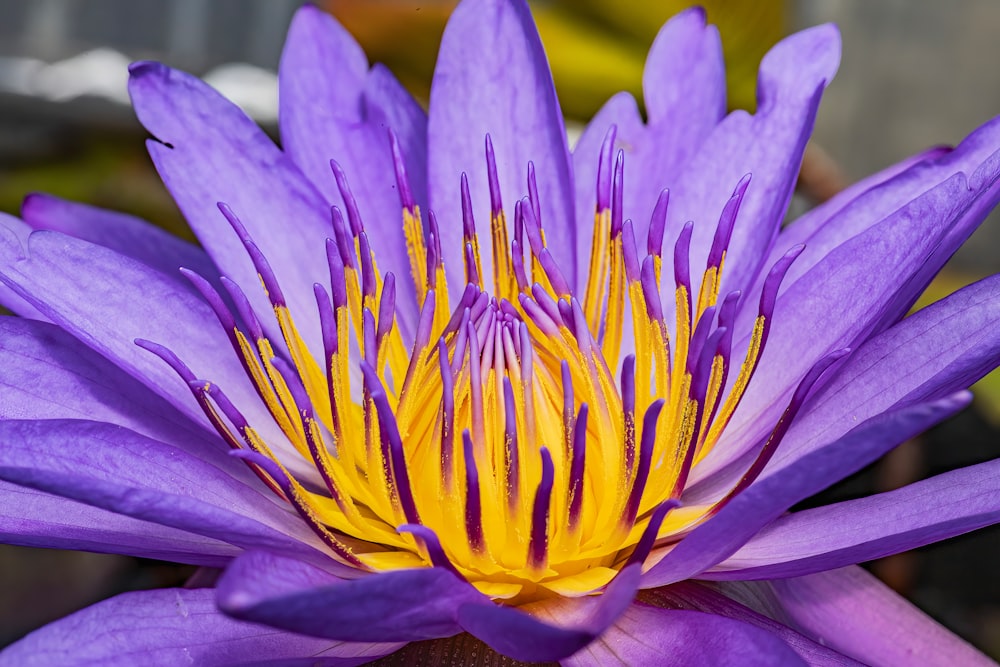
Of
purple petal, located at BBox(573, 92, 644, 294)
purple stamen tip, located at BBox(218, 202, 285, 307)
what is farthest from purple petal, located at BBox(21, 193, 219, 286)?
purple petal, located at BBox(573, 92, 644, 294)

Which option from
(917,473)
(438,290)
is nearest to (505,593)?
(438,290)

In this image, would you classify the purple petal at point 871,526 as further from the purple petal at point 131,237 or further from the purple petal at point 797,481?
the purple petal at point 131,237

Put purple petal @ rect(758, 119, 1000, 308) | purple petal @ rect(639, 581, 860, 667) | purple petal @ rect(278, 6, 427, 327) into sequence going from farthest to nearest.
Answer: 1. purple petal @ rect(278, 6, 427, 327)
2. purple petal @ rect(758, 119, 1000, 308)
3. purple petal @ rect(639, 581, 860, 667)

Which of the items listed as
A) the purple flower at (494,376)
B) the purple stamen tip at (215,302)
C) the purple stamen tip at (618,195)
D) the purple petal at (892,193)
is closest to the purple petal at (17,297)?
the purple flower at (494,376)

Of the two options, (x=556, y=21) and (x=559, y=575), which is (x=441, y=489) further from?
(x=556, y=21)

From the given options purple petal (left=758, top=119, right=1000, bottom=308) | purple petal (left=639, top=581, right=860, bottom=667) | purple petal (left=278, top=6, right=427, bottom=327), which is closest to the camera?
purple petal (left=639, top=581, right=860, bottom=667)

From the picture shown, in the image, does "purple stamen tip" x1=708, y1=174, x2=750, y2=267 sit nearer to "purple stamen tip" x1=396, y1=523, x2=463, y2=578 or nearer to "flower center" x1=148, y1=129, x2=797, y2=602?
"flower center" x1=148, y1=129, x2=797, y2=602
